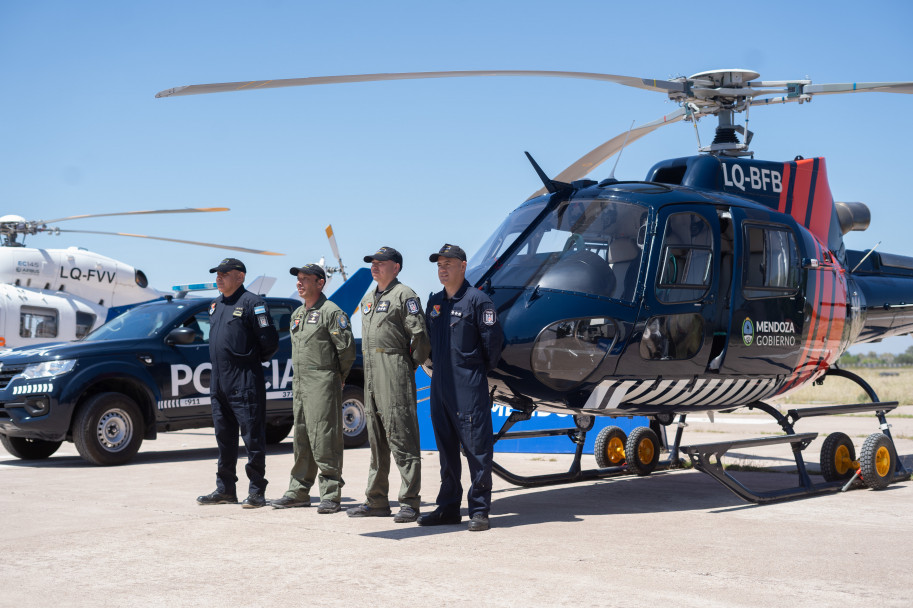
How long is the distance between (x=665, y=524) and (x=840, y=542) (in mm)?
1121

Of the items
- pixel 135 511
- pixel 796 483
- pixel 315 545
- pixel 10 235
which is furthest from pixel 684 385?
pixel 10 235

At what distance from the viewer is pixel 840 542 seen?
5523 mm

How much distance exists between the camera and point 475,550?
5.27 metres

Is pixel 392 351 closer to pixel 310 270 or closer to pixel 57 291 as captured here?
pixel 310 270

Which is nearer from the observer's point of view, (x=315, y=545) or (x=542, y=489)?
(x=315, y=545)

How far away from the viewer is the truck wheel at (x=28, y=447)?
35.2 ft

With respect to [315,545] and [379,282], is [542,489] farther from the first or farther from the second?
[315,545]

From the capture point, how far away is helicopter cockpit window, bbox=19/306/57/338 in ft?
53.7

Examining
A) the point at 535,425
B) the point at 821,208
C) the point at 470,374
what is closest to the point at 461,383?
the point at 470,374

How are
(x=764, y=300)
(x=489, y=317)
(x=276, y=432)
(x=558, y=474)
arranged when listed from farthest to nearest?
(x=276, y=432), (x=558, y=474), (x=764, y=300), (x=489, y=317)

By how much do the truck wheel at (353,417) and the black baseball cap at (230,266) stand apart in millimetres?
4675

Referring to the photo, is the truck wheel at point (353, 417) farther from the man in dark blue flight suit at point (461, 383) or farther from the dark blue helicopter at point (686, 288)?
the man in dark blue flight suit at point (461, 383)

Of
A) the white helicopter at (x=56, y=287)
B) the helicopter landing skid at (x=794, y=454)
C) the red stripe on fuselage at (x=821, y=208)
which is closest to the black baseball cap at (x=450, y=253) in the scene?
the helicopter landing skid at (x=794, y=454)

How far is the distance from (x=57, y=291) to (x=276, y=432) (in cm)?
738
